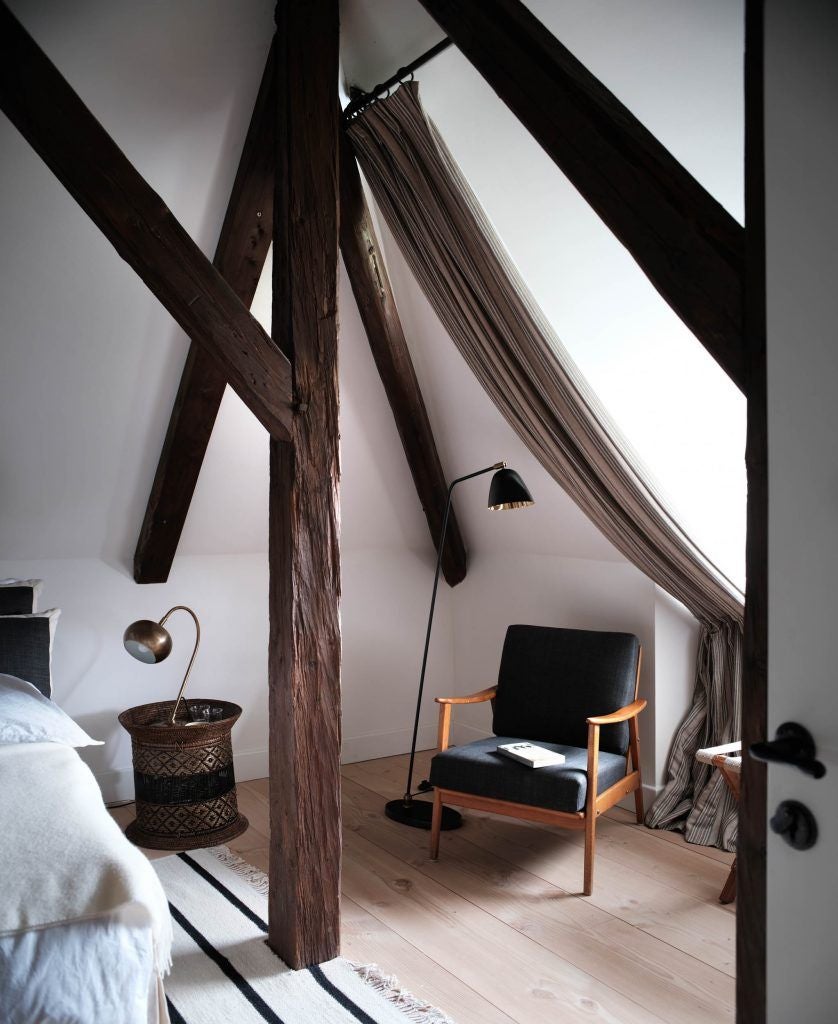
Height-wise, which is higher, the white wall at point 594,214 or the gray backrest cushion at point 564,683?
the white wall at point 594,214

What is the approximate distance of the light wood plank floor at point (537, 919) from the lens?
2455 millimetres

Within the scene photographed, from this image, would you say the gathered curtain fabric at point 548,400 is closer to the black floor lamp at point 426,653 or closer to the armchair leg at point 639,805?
the armchair leg at point 639,805

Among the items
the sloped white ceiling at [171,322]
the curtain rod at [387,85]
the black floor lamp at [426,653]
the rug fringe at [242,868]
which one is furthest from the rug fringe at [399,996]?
the curtain rod at [387,85]

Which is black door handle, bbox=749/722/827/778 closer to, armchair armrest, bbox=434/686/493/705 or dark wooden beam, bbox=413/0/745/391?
dark wooden beam, bbox=413/0/745/391

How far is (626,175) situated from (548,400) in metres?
1.64

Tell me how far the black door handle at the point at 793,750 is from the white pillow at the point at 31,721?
7.13ft

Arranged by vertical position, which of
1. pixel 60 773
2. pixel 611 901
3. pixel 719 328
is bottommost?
pixel 611 901

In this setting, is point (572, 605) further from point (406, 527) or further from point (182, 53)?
point (182, 53)

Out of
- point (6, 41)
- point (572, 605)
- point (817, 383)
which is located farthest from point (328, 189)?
point (572, 605)

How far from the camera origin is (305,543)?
260 centimetres

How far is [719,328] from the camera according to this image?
151cm

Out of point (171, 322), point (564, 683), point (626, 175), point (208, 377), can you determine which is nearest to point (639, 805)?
point (564, 683)

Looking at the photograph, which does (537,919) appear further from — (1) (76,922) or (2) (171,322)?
(2) (171,322)

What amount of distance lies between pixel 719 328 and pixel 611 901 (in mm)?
2281
